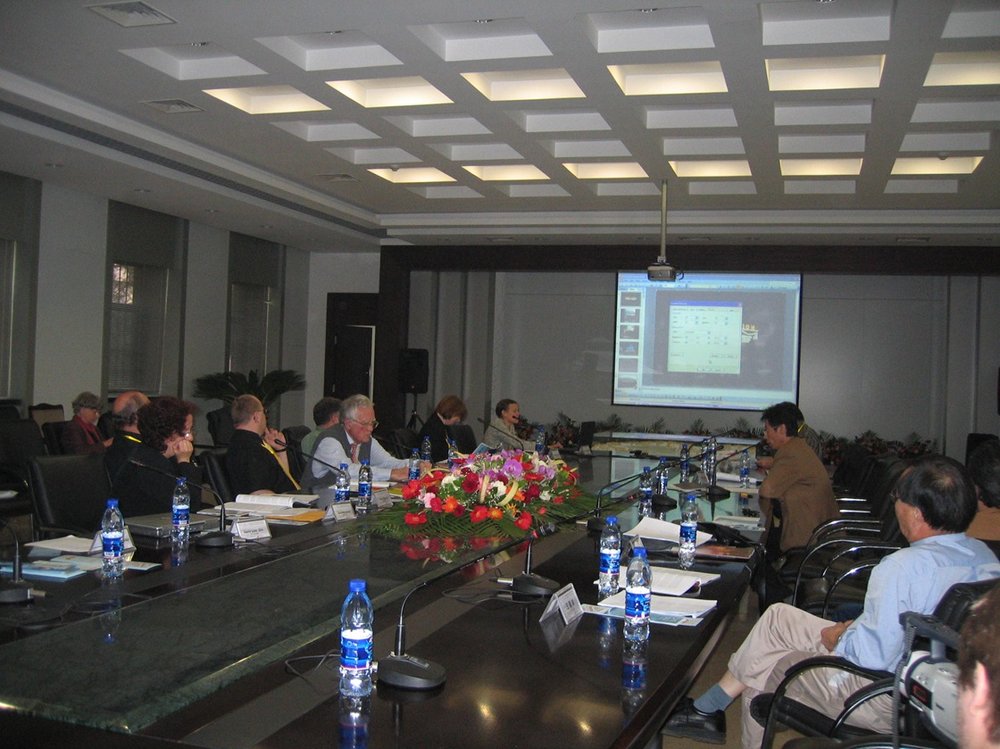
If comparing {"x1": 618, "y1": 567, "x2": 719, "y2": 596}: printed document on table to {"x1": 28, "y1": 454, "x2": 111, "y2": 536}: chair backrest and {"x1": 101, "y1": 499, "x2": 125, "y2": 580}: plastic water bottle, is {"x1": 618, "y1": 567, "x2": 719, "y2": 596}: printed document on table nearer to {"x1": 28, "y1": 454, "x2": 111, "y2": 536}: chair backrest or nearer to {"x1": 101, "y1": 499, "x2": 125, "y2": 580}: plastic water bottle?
{"x1": 101, "y1": 499, "x2": 125, "y2": 580}: plastic water bottle

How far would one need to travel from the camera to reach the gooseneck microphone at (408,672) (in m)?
1.84

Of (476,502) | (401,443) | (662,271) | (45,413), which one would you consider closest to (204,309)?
(45,413)

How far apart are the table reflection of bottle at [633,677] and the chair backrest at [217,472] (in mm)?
2792

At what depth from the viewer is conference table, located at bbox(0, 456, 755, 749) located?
5.31 feet

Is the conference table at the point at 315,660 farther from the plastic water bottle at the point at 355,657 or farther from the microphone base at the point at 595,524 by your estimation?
the microphone base at the point at 595,524

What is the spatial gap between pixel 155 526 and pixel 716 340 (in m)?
9.96

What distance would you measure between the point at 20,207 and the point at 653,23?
606 centimetres

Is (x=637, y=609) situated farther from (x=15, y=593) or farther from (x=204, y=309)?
(x=204, y=309)

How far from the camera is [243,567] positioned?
292 centimetres

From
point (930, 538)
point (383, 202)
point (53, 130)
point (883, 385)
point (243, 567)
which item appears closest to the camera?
point (930, 538)

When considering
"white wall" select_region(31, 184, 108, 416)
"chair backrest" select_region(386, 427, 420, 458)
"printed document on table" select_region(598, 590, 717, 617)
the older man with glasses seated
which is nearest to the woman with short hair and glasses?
the older man with glasses seated

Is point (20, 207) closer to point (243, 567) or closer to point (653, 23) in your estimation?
point (653, 23)

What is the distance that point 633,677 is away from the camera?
1999mm

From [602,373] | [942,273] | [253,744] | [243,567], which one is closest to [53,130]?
[243,567]
